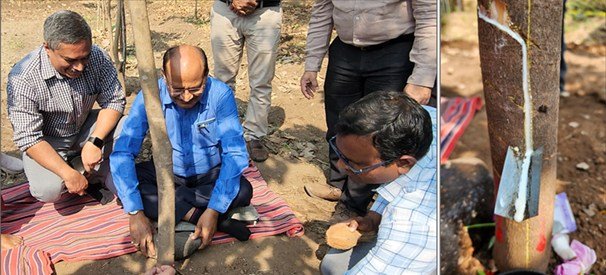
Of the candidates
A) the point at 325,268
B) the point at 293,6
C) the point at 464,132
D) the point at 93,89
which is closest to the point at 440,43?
the point at 464,132

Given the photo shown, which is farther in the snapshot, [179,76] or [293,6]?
[293,6]

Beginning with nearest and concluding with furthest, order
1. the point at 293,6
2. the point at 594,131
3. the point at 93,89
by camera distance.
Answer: the point at 594,131, the point at 93,89, the point at 293,6

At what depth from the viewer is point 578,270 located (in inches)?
25.3

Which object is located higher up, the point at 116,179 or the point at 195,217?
the point at 116,179

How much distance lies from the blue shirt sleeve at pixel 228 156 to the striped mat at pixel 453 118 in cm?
163

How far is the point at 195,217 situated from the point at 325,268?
2.12 ft

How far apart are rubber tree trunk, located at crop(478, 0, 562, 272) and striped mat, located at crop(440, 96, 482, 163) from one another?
0.07ft

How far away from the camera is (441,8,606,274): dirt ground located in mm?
596

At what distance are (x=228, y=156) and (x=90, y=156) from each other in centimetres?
71

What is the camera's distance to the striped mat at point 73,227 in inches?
82.4

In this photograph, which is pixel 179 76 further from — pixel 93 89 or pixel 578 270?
pixel 578 270

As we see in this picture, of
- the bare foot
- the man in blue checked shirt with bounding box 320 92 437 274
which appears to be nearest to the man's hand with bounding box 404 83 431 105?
the man in blue checked shirt with bounding box 320 92 437 274

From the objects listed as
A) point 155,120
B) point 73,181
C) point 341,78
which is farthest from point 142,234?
point 341,78

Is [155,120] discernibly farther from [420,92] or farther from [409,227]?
[420,92]
